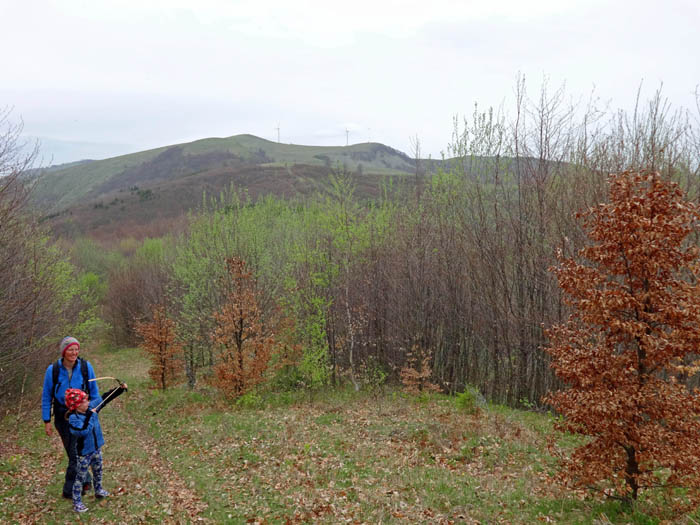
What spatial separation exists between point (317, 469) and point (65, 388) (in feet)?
15.5

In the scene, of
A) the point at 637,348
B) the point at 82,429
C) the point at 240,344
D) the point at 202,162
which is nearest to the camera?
the point at 637,348

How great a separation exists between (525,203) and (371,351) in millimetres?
9353

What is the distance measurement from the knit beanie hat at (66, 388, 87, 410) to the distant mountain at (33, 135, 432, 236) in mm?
5994

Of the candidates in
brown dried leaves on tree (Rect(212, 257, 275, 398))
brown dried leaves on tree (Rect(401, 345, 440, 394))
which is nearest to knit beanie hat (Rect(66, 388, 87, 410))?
brown dried leaves on tree (Rect(212, 257, 275, 398))

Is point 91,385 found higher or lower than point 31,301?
lower

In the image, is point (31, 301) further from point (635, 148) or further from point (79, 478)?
point (635, 148)

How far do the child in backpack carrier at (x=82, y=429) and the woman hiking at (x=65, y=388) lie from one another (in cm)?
9

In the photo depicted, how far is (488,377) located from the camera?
16.4m

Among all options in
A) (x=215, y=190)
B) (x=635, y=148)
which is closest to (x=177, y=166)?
(x=215, y=190)

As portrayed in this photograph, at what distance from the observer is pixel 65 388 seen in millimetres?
6652

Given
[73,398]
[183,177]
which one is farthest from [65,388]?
[183,177]

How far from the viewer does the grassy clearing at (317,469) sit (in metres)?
6.91

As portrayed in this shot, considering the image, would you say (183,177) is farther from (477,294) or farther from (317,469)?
(317,469)

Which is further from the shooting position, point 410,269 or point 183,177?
point 183,177
